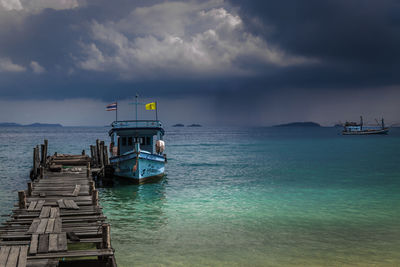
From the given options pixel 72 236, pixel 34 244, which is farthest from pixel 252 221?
pixel 34 244

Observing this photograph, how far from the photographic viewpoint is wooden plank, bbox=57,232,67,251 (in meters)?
8.35

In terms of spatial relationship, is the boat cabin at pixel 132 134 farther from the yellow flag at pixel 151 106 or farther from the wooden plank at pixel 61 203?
the wooden plank at pixel 61 203

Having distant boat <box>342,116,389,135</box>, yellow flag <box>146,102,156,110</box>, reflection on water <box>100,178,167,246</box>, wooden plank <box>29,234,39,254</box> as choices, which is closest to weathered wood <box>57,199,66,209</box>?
reflection on water <box>100,178,167,246</box>

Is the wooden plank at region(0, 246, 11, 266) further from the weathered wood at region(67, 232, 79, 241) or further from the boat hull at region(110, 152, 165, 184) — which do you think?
the boat hull at region(110, 152, 165, 184)

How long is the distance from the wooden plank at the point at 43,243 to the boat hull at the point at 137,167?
1793 centimetres

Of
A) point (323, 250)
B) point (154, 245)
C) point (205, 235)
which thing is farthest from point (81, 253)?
point (323, 250)

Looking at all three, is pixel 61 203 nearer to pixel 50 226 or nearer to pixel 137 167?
pixel 50 226

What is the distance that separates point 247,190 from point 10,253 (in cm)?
2204

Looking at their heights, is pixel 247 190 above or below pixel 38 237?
below

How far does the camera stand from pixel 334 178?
35125 mm

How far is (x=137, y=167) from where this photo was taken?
89.9 ft

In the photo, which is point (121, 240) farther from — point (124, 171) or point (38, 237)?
point (124, 171)

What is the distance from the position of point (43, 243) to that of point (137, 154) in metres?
18.4

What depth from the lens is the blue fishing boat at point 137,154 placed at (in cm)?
2773
